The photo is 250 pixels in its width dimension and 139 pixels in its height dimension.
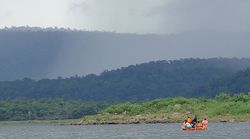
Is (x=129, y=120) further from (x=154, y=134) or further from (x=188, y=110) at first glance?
(x=154, y=134)

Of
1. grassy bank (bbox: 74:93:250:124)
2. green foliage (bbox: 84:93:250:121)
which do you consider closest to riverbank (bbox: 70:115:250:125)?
grassy bank (bbox: 74:93:250:124)

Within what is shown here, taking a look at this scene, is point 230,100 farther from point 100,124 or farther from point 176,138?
point 176,138

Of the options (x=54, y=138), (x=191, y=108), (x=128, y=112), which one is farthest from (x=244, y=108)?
(x=54, y=138)

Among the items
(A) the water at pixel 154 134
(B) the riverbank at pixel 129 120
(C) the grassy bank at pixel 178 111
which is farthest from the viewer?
(B) the riverbank at pixel 129 120

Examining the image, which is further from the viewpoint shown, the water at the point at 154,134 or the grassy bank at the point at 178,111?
the grassy bank at the point at 178,111

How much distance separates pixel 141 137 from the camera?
334 feet

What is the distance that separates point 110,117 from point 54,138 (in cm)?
7757

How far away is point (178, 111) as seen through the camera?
187375 millimetres

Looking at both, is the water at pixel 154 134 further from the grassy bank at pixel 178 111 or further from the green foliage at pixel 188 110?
the green foliage at pixel 188 110

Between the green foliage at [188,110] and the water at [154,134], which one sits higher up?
the green foliage at [188,110]

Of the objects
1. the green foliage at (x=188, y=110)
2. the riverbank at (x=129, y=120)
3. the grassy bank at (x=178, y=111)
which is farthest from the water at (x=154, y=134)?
the riverbank at (x=129, y=120)

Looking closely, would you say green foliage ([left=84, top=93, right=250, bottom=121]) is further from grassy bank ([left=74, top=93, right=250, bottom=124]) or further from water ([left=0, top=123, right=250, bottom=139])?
water ([left=0, top=123, right=250, bottom=139])

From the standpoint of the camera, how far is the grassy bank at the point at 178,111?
6762 inches

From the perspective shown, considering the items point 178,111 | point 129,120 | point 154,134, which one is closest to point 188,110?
point 178,111
